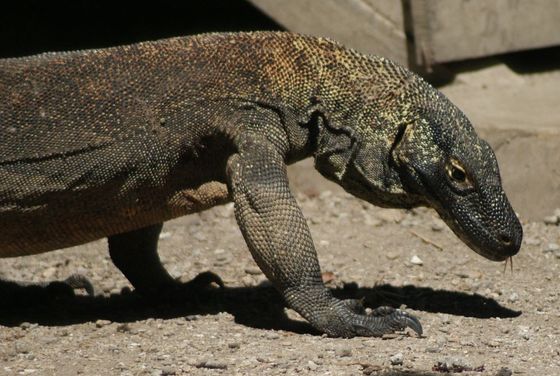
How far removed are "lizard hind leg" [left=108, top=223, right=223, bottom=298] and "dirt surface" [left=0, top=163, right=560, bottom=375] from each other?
10cm

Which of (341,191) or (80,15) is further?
(80,15)

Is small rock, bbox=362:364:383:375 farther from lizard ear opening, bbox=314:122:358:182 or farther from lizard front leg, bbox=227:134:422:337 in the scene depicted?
lizard ear opening, bbox=314:122:358:182

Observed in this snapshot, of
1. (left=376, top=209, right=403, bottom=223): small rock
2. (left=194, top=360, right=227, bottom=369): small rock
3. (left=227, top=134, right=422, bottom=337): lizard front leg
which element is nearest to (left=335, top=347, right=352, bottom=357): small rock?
(left=227, top=134, right=422, bottom=337): lizard front leg

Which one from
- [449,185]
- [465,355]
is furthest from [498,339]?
[449,185]

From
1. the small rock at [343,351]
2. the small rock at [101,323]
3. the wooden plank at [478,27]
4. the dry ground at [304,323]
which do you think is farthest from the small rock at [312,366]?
the wooden plank at [478,27]

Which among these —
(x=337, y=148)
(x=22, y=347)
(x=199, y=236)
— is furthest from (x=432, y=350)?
(x=199, y=236)

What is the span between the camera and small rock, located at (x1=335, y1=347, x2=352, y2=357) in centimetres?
632

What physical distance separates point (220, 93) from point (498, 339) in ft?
7.31

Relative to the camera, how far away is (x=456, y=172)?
7.06 meters

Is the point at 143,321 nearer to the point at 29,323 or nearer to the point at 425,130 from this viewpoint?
the point at 29,323

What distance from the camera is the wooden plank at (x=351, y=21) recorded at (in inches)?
406

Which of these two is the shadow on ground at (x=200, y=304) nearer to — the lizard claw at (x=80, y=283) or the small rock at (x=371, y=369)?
the lizard claw at (x=80, y=283)

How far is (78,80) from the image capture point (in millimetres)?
6941

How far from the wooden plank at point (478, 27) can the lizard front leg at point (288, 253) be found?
4.19 metres
